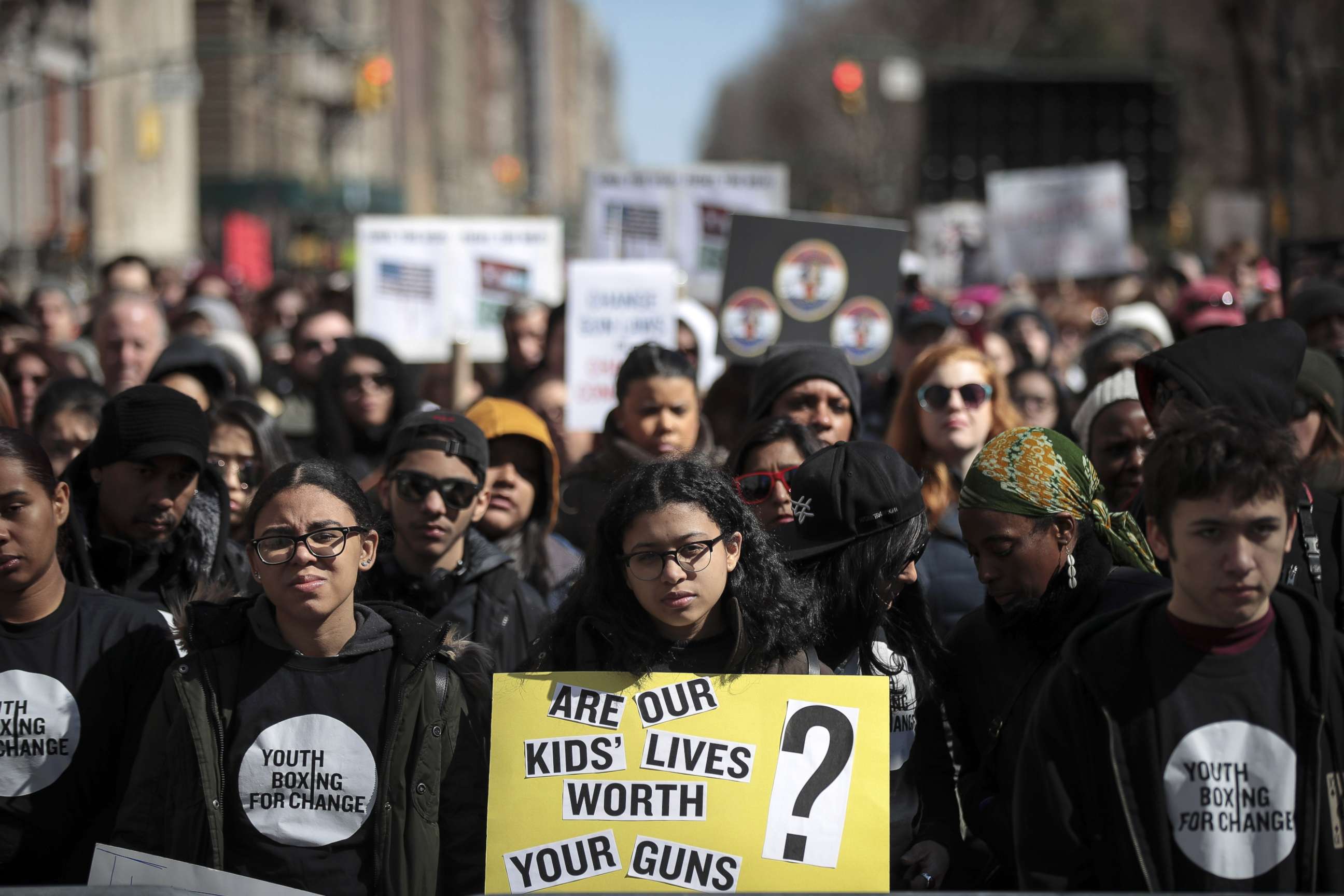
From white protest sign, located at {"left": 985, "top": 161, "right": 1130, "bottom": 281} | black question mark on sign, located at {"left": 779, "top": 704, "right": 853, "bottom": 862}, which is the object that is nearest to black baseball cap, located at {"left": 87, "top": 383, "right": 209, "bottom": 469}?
black question mark on sign, located at {"left": 779, "top": 704, "right": 853, "bottom": 862}

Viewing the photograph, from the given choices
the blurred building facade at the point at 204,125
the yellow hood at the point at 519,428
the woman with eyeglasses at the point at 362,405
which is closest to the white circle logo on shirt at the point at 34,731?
the yellow hood at the point at 519,428

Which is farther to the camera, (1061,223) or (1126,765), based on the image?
(1061,223)

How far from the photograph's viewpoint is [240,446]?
5023mm

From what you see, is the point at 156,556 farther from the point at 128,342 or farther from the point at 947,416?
the point at 128,342

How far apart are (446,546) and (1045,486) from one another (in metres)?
1.73

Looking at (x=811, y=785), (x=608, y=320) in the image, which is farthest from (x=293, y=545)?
(x=608, y=320)

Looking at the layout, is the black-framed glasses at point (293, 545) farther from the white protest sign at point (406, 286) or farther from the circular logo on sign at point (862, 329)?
the white protest sign at point (406, 286)

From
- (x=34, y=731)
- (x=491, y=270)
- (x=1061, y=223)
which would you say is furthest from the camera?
(x=1061, y=223)

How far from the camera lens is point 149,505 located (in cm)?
416

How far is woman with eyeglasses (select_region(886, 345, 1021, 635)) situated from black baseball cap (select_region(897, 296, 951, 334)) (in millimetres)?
2144

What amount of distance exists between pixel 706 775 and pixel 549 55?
129 meters

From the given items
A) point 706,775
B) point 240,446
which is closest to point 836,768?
point 706,775

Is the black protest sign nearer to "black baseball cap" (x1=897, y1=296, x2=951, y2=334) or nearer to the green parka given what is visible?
"black baseball cap" (x1=897, y1=296, x2=951, y2=334)

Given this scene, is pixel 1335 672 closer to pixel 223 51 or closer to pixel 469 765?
pixel 469 765
